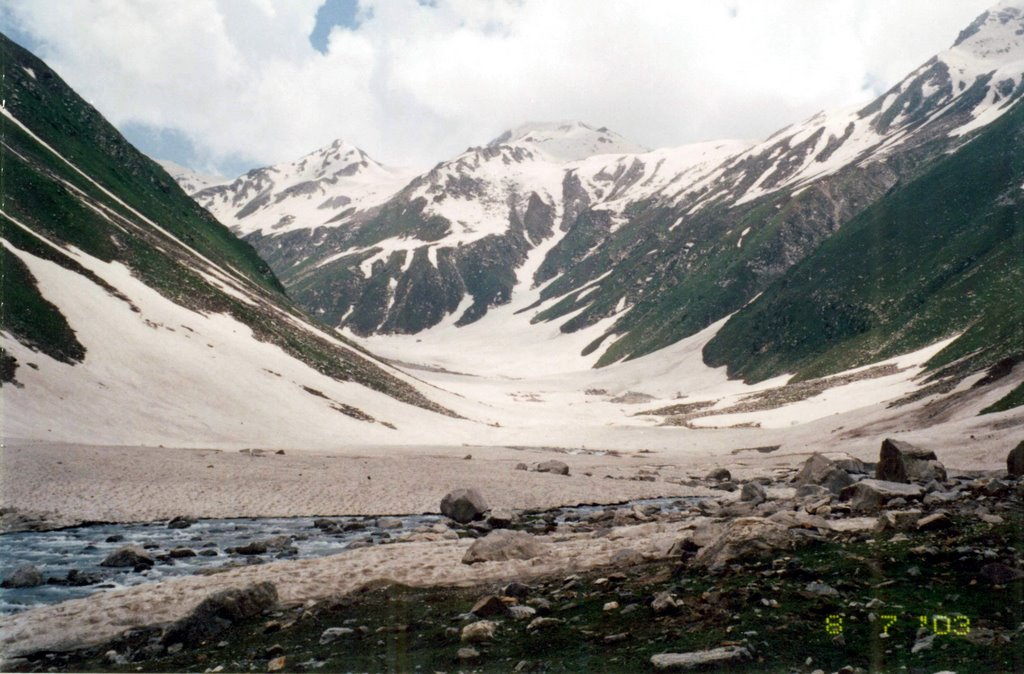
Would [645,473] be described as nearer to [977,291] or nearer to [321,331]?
[321,331]

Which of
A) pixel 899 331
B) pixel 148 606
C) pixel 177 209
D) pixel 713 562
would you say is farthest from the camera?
pixel 177 209

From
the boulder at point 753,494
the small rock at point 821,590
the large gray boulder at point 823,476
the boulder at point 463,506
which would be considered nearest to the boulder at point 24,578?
the boulder at point 463,506

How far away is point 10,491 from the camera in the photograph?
93.5 ft

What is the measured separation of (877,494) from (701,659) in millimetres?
14661

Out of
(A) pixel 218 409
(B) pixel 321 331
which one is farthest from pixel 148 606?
(B) pixel 321 331

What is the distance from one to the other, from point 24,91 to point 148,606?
119722 millimetres

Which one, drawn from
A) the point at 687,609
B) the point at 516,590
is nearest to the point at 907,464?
the point at 687,609

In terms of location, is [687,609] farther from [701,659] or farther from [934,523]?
[934,523]

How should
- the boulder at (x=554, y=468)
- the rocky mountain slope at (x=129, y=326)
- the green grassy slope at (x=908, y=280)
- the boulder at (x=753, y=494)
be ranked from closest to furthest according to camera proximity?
the boulder at (x=753, y=494)
the rocky mountain slope at (x=129, y=326)
the boulder at (x=554, y=468)
the green grassy slope at (x=908, y=280)

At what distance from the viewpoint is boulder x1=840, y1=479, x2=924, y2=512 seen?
69.7 feet

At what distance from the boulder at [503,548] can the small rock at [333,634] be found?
6.72 metres

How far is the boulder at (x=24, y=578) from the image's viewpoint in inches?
743

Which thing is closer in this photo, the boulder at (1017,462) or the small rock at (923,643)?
the small rock at (923,643)

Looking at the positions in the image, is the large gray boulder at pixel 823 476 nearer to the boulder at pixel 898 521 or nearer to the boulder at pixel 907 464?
the boulder at pixel 907 464
